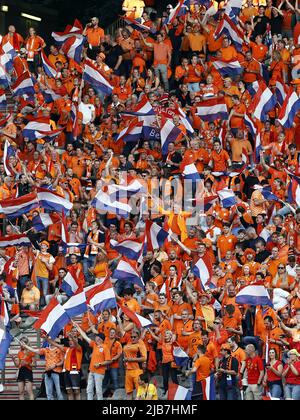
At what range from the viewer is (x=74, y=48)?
38.1m

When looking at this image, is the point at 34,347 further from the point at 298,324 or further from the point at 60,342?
the point at 298,324

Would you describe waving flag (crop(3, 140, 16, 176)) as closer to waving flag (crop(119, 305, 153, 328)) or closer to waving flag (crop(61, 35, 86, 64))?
waving flag (crop(61, 35, 86, 64))

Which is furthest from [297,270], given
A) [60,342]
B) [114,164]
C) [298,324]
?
[114,164]

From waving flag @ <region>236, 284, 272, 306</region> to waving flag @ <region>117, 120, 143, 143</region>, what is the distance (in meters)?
7.02

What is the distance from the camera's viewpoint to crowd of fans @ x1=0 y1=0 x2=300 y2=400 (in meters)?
28.2

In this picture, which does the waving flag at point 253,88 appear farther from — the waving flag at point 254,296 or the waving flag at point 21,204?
the waving flag at point 254,296

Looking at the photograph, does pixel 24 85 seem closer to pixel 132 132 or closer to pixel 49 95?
pixel 49 95

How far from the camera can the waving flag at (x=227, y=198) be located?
3216 centimetres

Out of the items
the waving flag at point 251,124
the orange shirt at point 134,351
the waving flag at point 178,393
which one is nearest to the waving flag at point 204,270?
the orange shirt at point 134,351

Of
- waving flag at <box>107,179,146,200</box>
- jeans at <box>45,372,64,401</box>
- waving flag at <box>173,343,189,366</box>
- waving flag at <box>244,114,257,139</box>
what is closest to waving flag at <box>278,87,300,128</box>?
waving flag at <box>244,114,257,139</box>

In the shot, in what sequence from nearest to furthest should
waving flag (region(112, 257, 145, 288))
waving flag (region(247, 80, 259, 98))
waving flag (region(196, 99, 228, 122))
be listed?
waving flag (region(112, 257, 145, 288)) < waving flag (region(196, 99, 228, 122)) < waving flag (region(247, 80, 259, 98))

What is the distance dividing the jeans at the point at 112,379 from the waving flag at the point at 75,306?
3.36 feet

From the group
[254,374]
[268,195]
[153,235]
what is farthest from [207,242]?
[254,374]
